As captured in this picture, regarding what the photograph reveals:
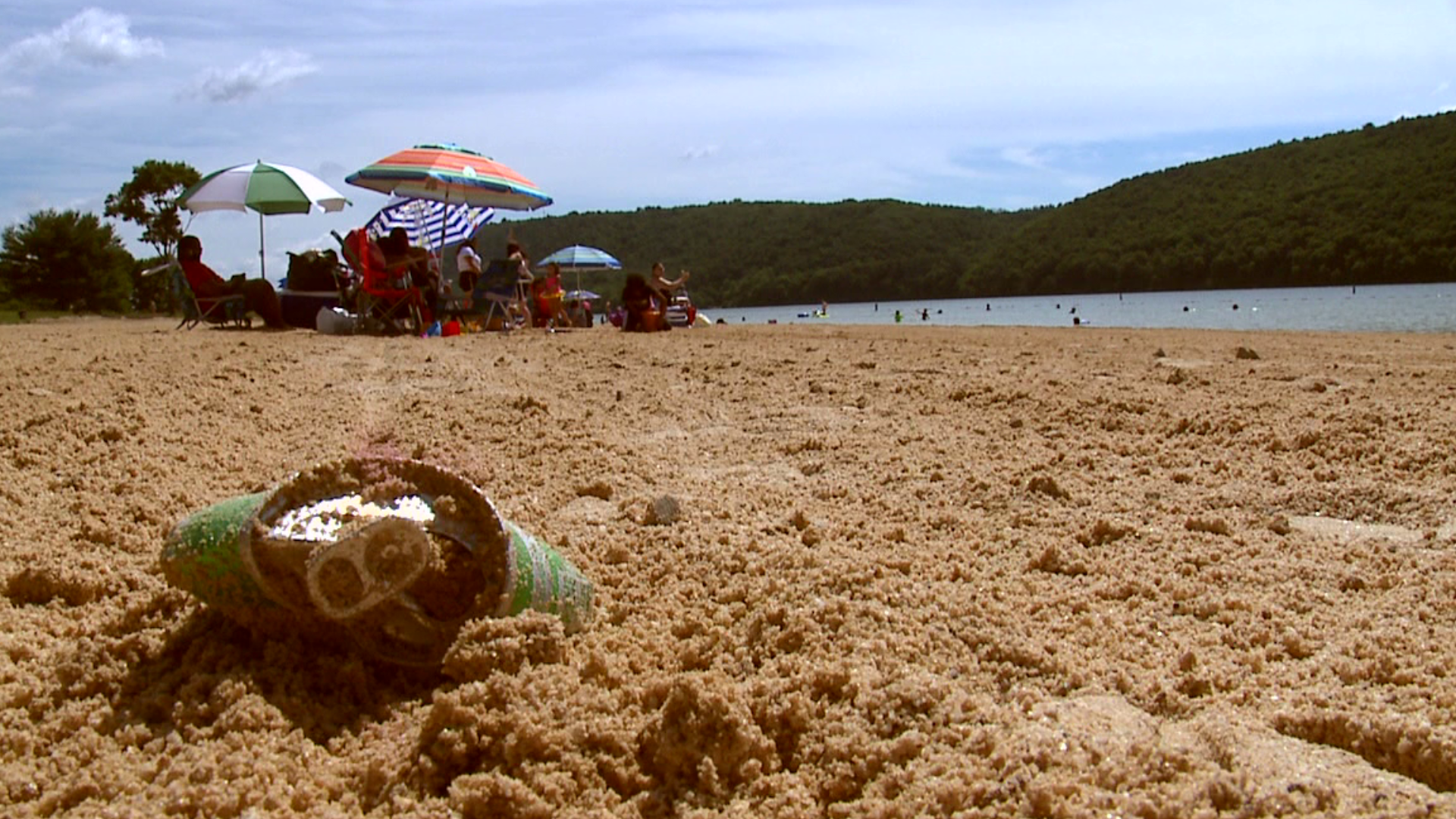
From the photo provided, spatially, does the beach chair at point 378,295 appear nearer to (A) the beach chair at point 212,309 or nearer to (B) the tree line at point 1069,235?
(A) the beach chair at point 212,309

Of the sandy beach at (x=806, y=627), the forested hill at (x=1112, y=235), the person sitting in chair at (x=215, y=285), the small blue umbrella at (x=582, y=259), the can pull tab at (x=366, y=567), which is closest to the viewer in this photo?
the sandy beach at (x=806, y=627)

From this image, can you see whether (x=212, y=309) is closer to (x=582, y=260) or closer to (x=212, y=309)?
(x=212, y=309)

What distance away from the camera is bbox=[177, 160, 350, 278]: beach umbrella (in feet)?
43.0

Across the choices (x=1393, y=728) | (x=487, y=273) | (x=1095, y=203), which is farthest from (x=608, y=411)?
(x=1095, y=203)

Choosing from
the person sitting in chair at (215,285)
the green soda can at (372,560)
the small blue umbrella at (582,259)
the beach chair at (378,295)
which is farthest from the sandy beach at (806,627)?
the small blue umbrella at (582,259)

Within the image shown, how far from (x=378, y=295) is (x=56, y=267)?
62.9 feet

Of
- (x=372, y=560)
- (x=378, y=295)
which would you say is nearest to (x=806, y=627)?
(x=372, y=560)

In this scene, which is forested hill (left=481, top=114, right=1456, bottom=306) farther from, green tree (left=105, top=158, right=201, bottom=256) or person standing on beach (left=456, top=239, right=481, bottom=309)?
person standing on beach (left=456, top=239, right=481, bottom=309)

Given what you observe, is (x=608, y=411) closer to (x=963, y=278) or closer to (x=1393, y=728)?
(x=1393, y=728)

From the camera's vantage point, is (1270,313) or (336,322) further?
(1270,313)

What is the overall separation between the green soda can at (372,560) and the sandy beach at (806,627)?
0.09 metres

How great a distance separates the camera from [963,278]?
76688mm

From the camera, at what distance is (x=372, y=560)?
238 centimetres

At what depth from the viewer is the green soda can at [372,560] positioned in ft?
7.84
